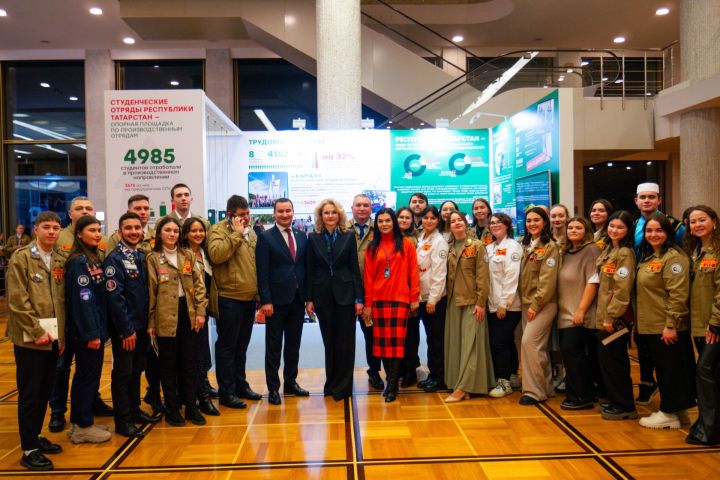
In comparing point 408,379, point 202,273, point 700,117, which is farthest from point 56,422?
point 700,117

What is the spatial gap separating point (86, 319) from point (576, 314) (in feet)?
11.0

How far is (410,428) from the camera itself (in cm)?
372

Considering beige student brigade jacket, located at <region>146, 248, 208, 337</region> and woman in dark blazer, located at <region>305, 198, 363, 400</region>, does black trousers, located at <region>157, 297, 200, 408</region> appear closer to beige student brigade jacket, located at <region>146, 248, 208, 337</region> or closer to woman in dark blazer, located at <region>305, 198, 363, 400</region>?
beige student brigade jacket, located at <region>146, 248, 208, 337</region>

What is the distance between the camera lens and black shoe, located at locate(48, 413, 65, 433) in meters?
3.78

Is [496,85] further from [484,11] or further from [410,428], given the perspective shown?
[410,428]

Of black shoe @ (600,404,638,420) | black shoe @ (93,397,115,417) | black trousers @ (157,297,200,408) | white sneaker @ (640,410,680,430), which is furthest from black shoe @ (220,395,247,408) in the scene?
white sneaker @ (640,410,680,430)

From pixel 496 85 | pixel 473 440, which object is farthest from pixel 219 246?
pixel 496 85

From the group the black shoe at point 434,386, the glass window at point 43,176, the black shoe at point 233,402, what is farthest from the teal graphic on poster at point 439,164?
the glass window at point 43,176

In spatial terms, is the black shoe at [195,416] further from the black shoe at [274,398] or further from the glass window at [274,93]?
the glass window at [274,93]

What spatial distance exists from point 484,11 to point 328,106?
20.1 feet

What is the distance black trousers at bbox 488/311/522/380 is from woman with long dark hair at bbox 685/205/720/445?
1327 millimetres

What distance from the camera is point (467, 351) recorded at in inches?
171

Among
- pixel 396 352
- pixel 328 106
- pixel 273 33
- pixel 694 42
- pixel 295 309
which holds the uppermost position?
pixel 273 33

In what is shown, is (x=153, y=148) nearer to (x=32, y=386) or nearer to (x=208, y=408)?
(x=208, y=408)
